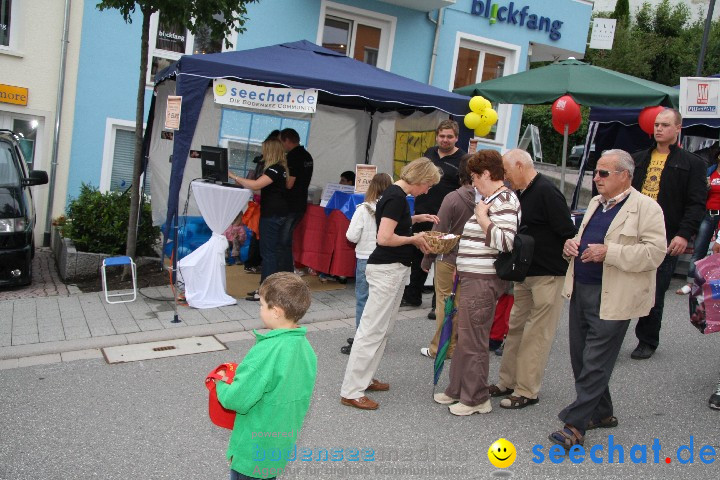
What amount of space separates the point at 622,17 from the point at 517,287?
28.2m

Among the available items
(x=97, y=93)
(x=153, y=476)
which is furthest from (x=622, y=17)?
(x=153, y=476)

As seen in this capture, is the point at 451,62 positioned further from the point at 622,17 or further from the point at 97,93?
the point at 622,17

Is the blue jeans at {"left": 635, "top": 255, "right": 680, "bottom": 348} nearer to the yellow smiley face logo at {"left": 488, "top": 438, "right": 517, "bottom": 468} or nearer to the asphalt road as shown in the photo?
the asphalt road

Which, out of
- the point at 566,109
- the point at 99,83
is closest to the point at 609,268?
the point at 566,109

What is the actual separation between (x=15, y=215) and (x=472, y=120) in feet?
17.6

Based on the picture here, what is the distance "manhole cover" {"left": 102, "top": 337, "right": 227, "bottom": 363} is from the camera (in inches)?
209

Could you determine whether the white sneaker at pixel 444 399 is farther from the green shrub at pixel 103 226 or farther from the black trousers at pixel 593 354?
the green shrub at pixel 103 226

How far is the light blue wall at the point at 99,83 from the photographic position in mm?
10086

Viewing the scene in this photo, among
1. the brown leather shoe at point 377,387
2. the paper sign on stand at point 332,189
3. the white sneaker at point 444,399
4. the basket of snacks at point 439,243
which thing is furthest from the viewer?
the paper sign on stand at point 332,189

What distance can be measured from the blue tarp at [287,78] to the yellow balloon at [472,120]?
184 mm

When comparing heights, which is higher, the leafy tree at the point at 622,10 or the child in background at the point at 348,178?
the leafy tree at the point at 622,10

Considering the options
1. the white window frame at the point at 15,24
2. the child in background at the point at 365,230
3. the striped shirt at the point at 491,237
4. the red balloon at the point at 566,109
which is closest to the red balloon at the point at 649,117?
the red balloon at the point at 566,109

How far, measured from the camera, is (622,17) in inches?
1128

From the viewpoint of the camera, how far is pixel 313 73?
7.14 metres
